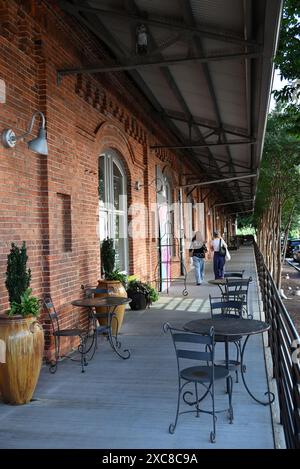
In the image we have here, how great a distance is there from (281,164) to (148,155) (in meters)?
7.76

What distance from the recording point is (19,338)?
4316 mm

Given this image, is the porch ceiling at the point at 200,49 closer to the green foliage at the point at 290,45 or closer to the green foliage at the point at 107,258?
the green foliage at the point at 290,45

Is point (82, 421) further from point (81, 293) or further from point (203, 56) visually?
point (203, 56)

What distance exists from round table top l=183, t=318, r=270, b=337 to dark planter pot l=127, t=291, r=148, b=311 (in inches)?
183

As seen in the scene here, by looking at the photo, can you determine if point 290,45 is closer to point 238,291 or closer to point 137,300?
point 238,291

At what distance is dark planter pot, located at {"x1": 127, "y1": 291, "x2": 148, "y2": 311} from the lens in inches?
368

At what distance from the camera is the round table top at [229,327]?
13.6 ft

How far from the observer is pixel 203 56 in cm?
554

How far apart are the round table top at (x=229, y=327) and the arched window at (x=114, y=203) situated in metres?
4.32

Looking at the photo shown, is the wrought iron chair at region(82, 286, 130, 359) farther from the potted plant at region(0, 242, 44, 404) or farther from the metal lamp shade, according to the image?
the metal lamp shade

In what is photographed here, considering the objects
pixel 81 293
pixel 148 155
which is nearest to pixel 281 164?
pixel 148 155

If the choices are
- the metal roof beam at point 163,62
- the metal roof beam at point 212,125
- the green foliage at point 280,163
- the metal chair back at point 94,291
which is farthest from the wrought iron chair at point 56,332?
the green foliage at point 280,163

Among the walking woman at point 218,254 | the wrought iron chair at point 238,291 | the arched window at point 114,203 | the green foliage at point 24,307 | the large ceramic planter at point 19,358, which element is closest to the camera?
the large ceramic planter at point 19,358

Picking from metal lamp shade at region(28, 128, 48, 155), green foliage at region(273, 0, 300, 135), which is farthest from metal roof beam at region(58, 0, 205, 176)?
green foliage at region(273, 0, 300, 135)
